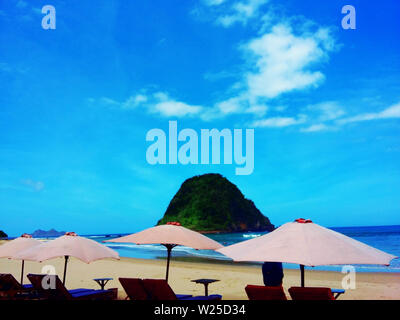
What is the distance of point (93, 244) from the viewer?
27.1 feet

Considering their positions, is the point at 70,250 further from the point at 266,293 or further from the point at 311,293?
the point at 311,293

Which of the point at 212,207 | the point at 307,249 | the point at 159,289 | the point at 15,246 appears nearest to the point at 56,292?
the point at 159,289

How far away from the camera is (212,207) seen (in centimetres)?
10612

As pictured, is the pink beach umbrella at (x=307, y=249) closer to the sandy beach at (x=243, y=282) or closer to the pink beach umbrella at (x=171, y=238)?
the pink beach umbrella at (x=171, y=238)

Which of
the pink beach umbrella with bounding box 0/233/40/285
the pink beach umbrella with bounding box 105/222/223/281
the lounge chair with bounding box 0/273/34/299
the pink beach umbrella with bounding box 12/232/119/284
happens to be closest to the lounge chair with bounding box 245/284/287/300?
the pink beach umbrella with bounding box 105/222/223/281

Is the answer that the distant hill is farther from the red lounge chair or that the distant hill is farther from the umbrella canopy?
the red lounge chair

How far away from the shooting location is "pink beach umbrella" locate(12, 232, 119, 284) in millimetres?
7500

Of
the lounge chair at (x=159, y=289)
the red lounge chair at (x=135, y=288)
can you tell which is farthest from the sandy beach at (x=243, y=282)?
the lounge chair at (x=159, y=289)

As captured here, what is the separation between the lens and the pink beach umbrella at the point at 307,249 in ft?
16.2

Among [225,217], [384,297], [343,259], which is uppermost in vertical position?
[225,217]
